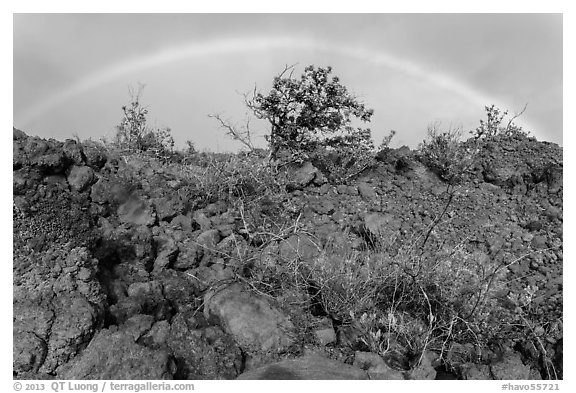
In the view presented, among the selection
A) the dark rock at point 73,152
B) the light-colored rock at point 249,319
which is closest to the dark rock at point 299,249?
the light-colored rock at point 249,319

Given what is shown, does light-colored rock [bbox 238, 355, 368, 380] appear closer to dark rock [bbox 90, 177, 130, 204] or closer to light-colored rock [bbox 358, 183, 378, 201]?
dark rock [bbox 90, 177, 130, 204]

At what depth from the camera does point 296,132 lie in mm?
7031

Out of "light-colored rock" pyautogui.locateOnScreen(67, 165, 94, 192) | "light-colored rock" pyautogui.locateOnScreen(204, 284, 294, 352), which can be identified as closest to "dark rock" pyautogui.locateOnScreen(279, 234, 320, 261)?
"light-colored rock" pyautogui.locateOnScreen(204, 284, 294, 352)

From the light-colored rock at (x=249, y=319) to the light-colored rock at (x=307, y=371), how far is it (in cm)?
22

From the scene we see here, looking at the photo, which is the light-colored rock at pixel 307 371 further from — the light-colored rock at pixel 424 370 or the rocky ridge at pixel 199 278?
the light-colored rock at pixel 424 370

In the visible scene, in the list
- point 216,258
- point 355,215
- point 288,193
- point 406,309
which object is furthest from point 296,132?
point 406,309

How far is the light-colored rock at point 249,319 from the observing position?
10.5 feet

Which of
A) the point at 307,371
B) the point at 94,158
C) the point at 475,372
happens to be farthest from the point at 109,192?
the point at 475,372

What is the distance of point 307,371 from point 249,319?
60 cm

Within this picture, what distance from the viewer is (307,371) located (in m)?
2.93

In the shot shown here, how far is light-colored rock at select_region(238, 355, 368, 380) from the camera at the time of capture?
287 cm

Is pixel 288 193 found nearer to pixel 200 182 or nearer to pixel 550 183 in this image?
pixel 200 182

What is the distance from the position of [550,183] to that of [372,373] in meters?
4.38

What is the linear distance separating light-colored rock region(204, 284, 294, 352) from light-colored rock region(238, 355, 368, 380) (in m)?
0.22
